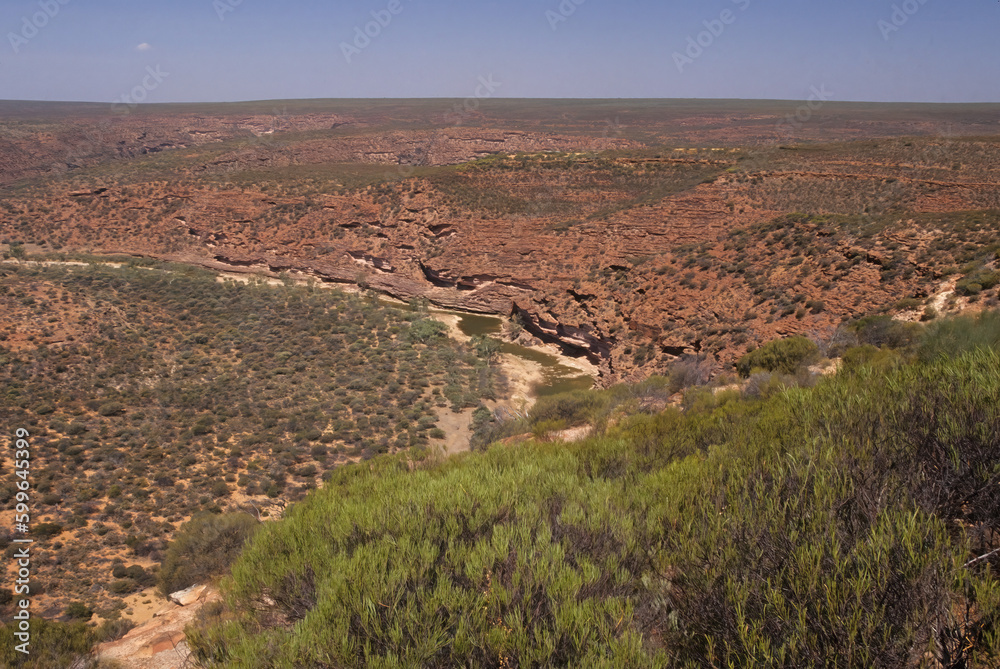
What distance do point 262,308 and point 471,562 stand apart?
27.3 metres

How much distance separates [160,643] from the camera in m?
7.34

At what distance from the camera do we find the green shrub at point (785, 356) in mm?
14172

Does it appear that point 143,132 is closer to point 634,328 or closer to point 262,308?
point 262,308

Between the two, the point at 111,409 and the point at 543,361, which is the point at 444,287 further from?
the point at 111,409

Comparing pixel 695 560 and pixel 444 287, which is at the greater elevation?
pixel 695 560

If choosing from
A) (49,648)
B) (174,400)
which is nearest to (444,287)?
(174,400)

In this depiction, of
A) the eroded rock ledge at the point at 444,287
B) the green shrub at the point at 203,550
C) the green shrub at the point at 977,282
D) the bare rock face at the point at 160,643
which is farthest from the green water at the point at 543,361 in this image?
the bare rock face at the point at 160,643

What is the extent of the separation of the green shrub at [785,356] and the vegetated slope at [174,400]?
9722mm

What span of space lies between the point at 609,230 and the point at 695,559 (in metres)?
26.8

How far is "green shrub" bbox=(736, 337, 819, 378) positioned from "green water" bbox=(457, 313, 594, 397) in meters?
9.16

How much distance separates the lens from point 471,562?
14.4ft


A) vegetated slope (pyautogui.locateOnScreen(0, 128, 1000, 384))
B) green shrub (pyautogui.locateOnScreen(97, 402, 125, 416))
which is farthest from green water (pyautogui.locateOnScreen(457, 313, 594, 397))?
green shrub (pyautogui.locateOnScreen(97, 402, 125, 416))

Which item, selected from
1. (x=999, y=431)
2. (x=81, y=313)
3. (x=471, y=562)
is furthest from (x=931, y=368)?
(x=81, y=313)

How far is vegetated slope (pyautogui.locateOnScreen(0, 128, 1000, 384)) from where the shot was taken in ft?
62.4
